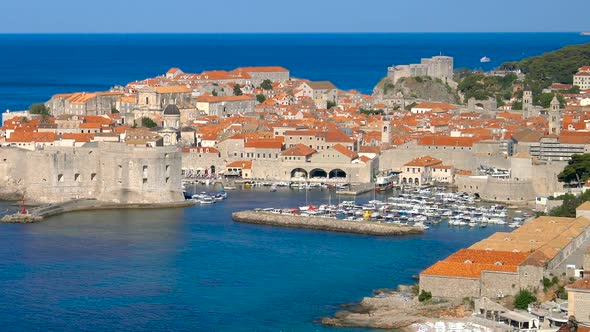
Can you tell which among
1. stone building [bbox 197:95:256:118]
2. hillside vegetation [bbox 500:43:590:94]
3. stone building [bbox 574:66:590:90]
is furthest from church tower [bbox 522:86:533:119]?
stone building [bbox 197:95:256:118]

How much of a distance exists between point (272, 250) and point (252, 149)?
1174 centimetres

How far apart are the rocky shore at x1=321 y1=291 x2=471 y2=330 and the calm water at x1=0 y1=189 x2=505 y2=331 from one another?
1.40ft

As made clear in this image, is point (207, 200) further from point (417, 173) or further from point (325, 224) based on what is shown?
point (417, 173)

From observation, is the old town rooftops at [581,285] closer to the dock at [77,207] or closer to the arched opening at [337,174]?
the dock at [77,207]

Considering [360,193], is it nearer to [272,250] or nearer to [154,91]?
[272,250]

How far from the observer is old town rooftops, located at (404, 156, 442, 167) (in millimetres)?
37062

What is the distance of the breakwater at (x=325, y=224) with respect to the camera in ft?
95.5

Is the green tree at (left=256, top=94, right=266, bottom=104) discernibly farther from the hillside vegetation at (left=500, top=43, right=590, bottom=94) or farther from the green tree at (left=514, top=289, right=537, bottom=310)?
the green tree at (left=514, top=289, right=537, bottom=310)

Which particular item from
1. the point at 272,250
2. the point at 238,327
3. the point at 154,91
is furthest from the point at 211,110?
the point at 238,327

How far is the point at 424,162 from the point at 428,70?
73.6 ft

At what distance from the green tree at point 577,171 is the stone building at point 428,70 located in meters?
25.2

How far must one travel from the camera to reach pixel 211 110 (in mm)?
49531

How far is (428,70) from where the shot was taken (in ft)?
194

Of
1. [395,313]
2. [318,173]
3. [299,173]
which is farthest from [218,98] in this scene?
[395,313]
